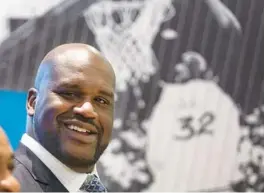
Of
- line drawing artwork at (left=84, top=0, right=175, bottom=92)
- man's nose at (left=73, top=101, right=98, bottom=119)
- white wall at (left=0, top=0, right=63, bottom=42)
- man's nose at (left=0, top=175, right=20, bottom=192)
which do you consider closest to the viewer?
man's nose at (left=0, top=175, right=20, bottom=192)

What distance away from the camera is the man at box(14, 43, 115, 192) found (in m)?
0.64

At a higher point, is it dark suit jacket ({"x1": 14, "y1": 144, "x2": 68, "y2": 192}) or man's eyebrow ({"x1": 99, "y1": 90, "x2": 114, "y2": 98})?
man's eyebrow ({"x1": 99, "y1": 90, "x2": 114, "y2": 98})

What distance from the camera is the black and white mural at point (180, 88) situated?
2143 mm

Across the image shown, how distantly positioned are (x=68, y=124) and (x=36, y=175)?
0.24 feet

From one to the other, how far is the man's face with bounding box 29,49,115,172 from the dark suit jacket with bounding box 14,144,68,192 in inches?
0.9

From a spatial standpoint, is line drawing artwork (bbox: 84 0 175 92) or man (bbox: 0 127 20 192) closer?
man (bbox: 0 127 20 192)

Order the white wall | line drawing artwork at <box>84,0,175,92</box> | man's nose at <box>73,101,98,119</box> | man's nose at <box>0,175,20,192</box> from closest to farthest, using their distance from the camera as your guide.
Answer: man's nose at <box>0,175,20,192</box>, man's nose at <box>73,101,98,119</box>, the white wall, line drawing artwork at <box>84,0,175,92</box>

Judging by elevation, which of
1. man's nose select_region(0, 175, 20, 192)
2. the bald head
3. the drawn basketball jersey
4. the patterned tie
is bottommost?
the drawn basketball jersey

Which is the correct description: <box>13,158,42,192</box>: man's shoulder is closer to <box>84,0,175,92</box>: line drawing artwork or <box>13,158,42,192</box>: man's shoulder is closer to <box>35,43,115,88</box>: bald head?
<box>35,43,115,88</box>: bald head

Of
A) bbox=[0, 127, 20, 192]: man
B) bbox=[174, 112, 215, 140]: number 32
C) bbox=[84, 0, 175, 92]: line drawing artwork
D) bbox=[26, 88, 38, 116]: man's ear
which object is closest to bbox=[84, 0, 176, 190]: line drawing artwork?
bbox=[84, 0, 175, 92]: line drawing artwork

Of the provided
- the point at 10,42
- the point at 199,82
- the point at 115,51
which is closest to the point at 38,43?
the point at 10,42

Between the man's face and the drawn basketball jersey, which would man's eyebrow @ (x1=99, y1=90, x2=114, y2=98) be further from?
the drawn basketball jersey

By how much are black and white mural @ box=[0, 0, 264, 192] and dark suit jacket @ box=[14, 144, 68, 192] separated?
56.6 inches

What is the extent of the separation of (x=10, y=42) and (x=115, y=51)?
0.40m
